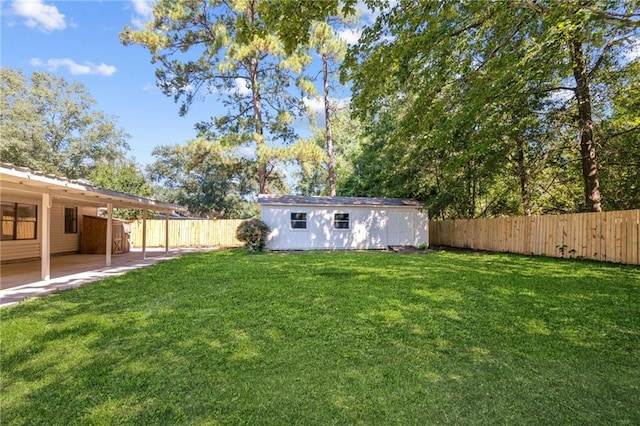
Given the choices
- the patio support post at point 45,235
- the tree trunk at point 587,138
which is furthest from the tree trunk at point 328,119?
the patio support post at point 45,235

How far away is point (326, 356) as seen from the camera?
3152 millimetres

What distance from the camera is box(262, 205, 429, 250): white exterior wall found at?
14273 millimetres

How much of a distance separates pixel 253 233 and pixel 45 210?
7.36m

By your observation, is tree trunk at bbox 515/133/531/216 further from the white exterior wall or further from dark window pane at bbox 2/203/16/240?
dark window pane at bbox 2/203/16/240

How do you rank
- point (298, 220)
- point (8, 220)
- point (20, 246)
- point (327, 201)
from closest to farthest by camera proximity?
point (8, 220) → point (20, 246) → point (298, 220) → point (327, 201)

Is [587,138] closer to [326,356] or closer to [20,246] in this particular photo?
[326,356]

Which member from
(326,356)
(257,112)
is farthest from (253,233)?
(326,356)

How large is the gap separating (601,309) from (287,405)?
4.66m

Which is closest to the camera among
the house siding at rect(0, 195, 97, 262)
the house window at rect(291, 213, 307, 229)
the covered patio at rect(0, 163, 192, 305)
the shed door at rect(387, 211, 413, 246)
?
the covered patio at rect(0, 163, 192, 305)

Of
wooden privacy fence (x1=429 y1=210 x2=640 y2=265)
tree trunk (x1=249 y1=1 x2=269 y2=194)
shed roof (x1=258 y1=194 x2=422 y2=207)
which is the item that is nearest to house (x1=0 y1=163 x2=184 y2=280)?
shed roof (x1=258 y1=194 x2=422 y2=207)

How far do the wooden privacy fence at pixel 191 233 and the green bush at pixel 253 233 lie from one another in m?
4.65

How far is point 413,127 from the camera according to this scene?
21.8 ft

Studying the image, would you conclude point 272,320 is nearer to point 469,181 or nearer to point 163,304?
point 163,304

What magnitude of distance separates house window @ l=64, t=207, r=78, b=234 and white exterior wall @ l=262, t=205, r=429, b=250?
7.35 meters
